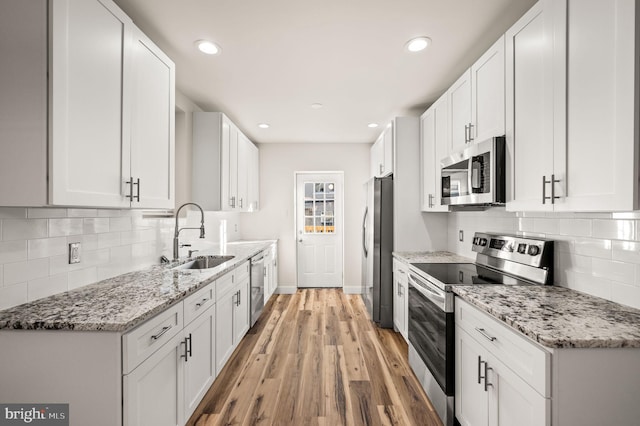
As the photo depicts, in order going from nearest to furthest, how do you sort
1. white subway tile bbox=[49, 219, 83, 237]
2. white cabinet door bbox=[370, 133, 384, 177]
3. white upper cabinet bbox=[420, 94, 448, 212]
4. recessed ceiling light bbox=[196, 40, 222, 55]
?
white subway tile bbox=[49, 219, 83, 237] < recessed ceiling light bbox=[196, 40, 222, 55] < white upper cabinet bbox=[420, 94, 448, 212] < white cabinet door bbox=[370, 133, 384, 177]

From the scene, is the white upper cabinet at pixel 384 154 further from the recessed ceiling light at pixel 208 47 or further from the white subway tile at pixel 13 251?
the white subway tile at pixel 13 251

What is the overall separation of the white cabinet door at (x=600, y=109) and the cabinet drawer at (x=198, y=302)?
1.99 meters

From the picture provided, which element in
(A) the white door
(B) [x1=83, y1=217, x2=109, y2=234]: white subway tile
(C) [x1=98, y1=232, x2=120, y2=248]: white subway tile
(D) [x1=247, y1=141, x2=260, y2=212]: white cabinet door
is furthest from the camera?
(A) the white door

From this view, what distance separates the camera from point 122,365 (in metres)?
1.22

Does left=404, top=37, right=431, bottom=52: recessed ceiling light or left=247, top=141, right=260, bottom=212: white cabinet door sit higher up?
left=404, top=37, right=431, bottom=52: recessed ceiling light

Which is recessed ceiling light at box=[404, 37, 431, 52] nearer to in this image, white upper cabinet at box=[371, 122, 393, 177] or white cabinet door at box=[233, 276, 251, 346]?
white upper cabinet at box=[371, 122, 393, 177]

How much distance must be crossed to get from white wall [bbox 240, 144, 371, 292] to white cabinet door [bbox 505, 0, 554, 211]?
3.43 metres

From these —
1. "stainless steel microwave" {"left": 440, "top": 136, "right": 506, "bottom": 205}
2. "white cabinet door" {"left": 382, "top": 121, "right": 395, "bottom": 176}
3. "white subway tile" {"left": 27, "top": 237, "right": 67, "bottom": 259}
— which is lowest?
"white subway tile" {"left": 27, "top": 237, "right": 67, "bottom": 259}

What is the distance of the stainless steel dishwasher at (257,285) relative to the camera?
3371 millimetres

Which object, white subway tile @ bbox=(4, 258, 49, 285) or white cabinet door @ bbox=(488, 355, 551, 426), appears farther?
white subway tile @ bbox=(4, 258, 49, 285)

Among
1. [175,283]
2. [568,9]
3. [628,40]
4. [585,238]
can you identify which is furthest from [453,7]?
[175,283]

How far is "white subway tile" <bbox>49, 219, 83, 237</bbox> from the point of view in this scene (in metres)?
1.60

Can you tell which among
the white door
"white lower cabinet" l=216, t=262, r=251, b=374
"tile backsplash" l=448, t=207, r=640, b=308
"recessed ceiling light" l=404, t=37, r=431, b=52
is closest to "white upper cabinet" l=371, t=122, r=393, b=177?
the white door

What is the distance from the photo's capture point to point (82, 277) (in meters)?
1.77
